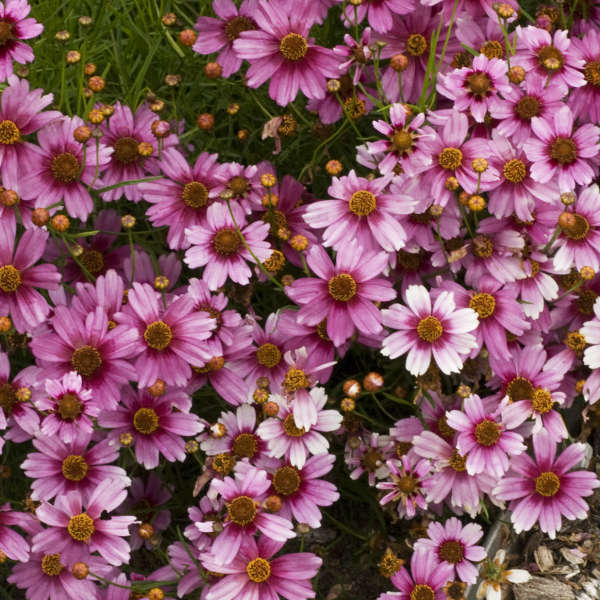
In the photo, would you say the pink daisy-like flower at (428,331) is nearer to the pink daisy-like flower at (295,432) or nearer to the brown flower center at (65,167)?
the pink daisy-like flower at (295,432)

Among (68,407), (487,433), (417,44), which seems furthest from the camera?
(417,44)

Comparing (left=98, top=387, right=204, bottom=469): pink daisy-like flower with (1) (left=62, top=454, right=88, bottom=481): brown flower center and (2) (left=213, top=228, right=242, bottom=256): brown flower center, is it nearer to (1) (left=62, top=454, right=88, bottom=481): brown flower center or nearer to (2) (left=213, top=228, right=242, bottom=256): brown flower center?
(1) (left=62, top=454, right=88, bottom=481): brown flower center

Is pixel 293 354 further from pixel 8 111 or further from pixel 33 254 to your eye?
pixel 8 111

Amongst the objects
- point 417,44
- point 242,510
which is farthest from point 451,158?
point 242,510

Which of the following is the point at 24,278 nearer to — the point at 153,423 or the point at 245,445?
the point at 153,423

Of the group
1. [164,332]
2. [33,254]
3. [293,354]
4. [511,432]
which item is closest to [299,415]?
[293,354]
